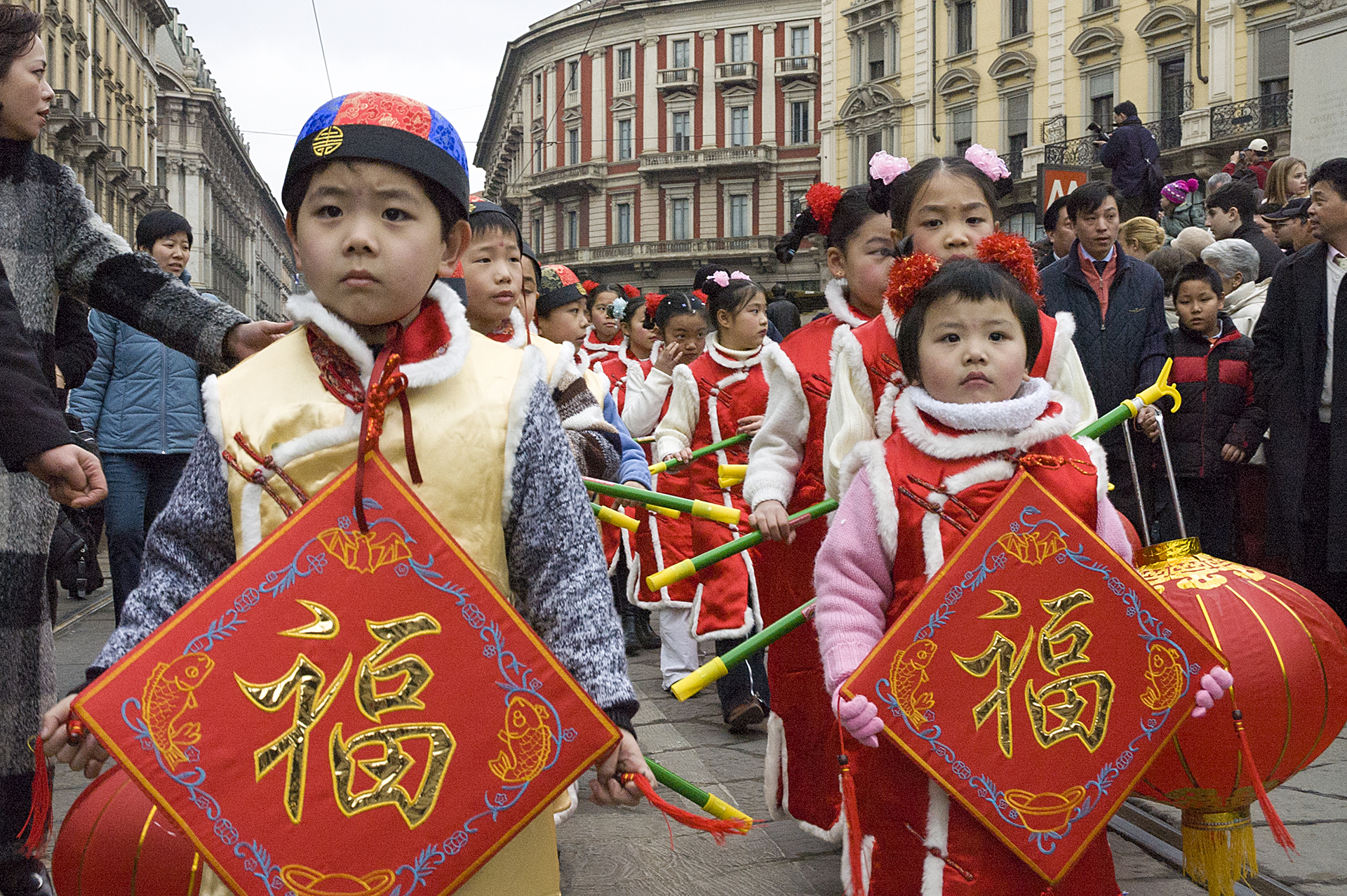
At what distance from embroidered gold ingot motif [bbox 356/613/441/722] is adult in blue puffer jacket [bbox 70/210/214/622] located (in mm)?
4426

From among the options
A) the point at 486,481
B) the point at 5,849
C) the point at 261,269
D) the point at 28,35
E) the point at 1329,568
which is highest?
the point at 261,269

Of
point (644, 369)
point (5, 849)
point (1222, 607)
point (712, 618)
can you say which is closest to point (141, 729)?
point (5, 849)

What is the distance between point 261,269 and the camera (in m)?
102

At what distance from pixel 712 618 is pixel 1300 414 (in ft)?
8.45

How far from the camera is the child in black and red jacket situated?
20.7 ft

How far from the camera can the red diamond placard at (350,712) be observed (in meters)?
1.66

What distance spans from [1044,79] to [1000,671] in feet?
129

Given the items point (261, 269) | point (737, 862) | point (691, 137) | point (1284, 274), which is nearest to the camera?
point (737, 862)

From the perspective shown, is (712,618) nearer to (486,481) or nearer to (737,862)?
(737,862)

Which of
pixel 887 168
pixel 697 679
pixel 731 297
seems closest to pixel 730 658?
pixel 697 679

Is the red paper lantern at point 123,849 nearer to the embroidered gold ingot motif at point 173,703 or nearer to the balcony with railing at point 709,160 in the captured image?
the embroidered gold ingot motif at point 173,703

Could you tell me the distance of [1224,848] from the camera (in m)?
2.78

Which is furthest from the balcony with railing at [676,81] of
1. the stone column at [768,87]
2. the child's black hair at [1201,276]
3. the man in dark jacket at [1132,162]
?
the child's black hair at [1201,276]

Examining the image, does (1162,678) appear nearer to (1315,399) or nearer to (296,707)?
(296,707)
